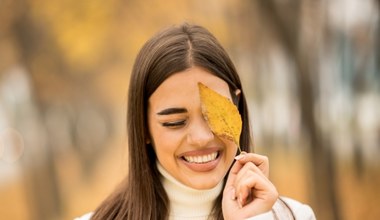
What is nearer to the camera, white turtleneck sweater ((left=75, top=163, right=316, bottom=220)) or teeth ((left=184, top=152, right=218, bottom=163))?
teeth ((left=184, top=152, right=218, bottom=163))

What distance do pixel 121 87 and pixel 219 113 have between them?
923cm

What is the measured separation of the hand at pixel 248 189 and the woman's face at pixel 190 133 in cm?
9

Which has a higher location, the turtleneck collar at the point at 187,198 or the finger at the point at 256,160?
the finger at the point at 256,160

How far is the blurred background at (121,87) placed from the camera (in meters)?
9.05

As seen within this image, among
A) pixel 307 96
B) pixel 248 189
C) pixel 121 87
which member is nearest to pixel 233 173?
pixel 248 189

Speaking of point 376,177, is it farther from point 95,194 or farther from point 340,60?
point 95,194

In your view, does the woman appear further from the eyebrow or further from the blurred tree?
the blurred tree

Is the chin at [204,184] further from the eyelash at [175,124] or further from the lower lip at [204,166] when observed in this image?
the eyelash at [175,124]

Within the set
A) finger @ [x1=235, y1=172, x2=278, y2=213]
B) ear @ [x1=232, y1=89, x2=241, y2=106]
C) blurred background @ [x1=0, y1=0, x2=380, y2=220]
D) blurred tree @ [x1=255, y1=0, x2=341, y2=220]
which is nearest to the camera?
finger @ [x1=235, y1=172, x2=278, y2=213]

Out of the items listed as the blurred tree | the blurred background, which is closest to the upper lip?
the blurred tree

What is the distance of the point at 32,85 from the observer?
10406mm

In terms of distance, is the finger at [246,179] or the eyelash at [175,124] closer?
the finger at [246,179]

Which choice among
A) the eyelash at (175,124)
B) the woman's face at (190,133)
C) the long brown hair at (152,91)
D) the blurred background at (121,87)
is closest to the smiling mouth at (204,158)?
the woman's face at (190,133)

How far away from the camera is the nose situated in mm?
2375
